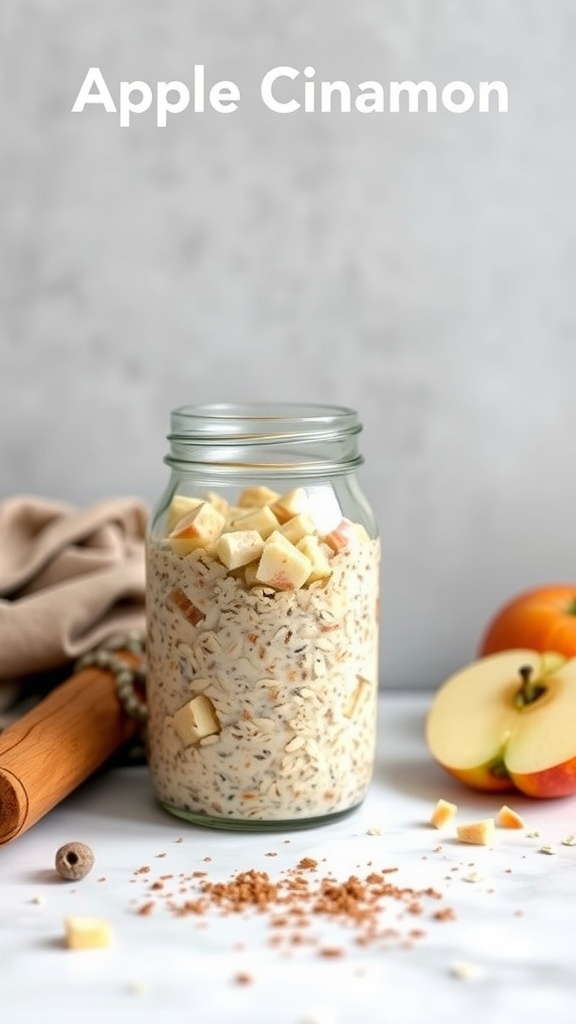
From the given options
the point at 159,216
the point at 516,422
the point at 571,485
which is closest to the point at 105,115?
the point at 159,216

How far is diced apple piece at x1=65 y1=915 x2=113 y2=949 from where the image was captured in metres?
0.85

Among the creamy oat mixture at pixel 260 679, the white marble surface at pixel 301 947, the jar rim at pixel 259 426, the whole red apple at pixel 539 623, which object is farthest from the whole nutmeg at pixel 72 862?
the whole red apple at pixel 539 623

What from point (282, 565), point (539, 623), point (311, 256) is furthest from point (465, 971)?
point (311, 256)

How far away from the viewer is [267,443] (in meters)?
1.07

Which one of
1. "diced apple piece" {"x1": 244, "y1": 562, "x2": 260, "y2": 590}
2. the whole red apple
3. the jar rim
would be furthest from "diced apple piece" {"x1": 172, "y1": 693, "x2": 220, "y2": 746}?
the whole red apple

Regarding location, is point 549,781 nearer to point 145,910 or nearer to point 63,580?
point 145,910

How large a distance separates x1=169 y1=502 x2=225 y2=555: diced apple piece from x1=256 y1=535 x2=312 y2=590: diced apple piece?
0.18 ft

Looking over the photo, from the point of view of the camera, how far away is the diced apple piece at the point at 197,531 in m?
1.04

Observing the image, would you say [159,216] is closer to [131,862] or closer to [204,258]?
[204,258]

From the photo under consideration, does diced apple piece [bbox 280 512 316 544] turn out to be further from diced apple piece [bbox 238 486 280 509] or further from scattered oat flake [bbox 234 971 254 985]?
scattered oat flake [bbox 234 971 254 985]

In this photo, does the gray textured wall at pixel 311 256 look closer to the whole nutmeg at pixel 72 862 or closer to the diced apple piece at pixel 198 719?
the diced apple piece at pixel 198 719

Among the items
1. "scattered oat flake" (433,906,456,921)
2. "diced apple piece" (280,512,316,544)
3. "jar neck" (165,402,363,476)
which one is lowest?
"scattered oat flake" (433,906,456,921)

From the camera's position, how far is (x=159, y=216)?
1.46 metres

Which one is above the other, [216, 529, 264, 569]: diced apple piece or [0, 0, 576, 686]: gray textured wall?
[0, 0, 576, 686]: gray textured wall
